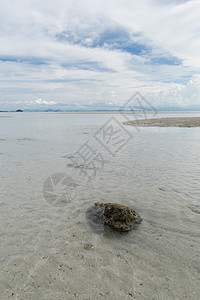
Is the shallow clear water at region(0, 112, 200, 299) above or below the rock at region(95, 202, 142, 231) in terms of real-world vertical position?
below

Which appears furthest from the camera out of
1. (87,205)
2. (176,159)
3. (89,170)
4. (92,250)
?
(176,159)

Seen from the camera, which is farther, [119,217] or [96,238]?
[119,217]

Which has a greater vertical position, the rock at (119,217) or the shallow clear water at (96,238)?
the rock at (119,217)

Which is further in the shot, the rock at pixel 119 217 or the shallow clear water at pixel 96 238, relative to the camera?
the rock at pixel 119 217

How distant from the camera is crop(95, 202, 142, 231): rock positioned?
657 centimetres

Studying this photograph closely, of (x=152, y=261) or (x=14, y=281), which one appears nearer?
(x=14, y=281)

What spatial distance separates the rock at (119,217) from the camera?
6.57m

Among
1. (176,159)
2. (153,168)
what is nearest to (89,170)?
(153,168)

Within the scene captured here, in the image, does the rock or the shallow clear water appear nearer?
the shallow clear water

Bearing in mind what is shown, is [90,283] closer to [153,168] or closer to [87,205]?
[87,205]

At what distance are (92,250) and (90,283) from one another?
1.10m

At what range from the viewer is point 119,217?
22.2 feet

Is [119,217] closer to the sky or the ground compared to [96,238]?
closer to the sky

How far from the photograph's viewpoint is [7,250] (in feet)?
18.5
